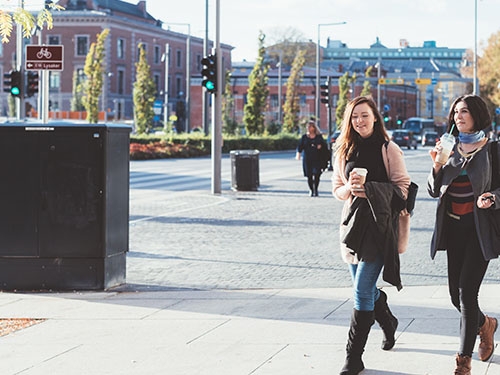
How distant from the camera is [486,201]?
6723mm

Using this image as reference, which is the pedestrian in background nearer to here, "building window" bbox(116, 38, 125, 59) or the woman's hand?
the woman's hand

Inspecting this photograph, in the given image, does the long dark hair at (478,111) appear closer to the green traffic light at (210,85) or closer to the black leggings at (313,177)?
the black leggings at (313,177)

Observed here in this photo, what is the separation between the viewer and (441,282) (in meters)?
11.3

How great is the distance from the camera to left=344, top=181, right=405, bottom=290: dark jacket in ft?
22.4

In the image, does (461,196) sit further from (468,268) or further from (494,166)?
(468,268)

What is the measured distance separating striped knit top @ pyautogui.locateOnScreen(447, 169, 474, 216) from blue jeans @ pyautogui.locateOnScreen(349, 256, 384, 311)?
1.92 feet

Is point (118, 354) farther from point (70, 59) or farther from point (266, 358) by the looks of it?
point (70, 59)

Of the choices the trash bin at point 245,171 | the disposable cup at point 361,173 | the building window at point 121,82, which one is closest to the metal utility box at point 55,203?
the disposable cup at point 361,173

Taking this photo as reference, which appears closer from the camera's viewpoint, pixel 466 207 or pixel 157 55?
pixel 466 207

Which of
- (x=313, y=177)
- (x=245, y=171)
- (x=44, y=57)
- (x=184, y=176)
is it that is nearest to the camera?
(x=44, y=57)

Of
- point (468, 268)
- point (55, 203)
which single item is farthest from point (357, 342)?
point (55, 203)

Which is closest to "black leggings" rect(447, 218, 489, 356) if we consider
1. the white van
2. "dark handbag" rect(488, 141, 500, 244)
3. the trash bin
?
"dark handbag" rect(488, 141, 500, 244)

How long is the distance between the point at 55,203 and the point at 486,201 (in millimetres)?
5063

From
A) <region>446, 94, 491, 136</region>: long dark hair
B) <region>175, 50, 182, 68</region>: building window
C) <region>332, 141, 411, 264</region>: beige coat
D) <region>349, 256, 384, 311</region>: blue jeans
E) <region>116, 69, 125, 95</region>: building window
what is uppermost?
<region>175, 50, 182, 68</region>: building window
